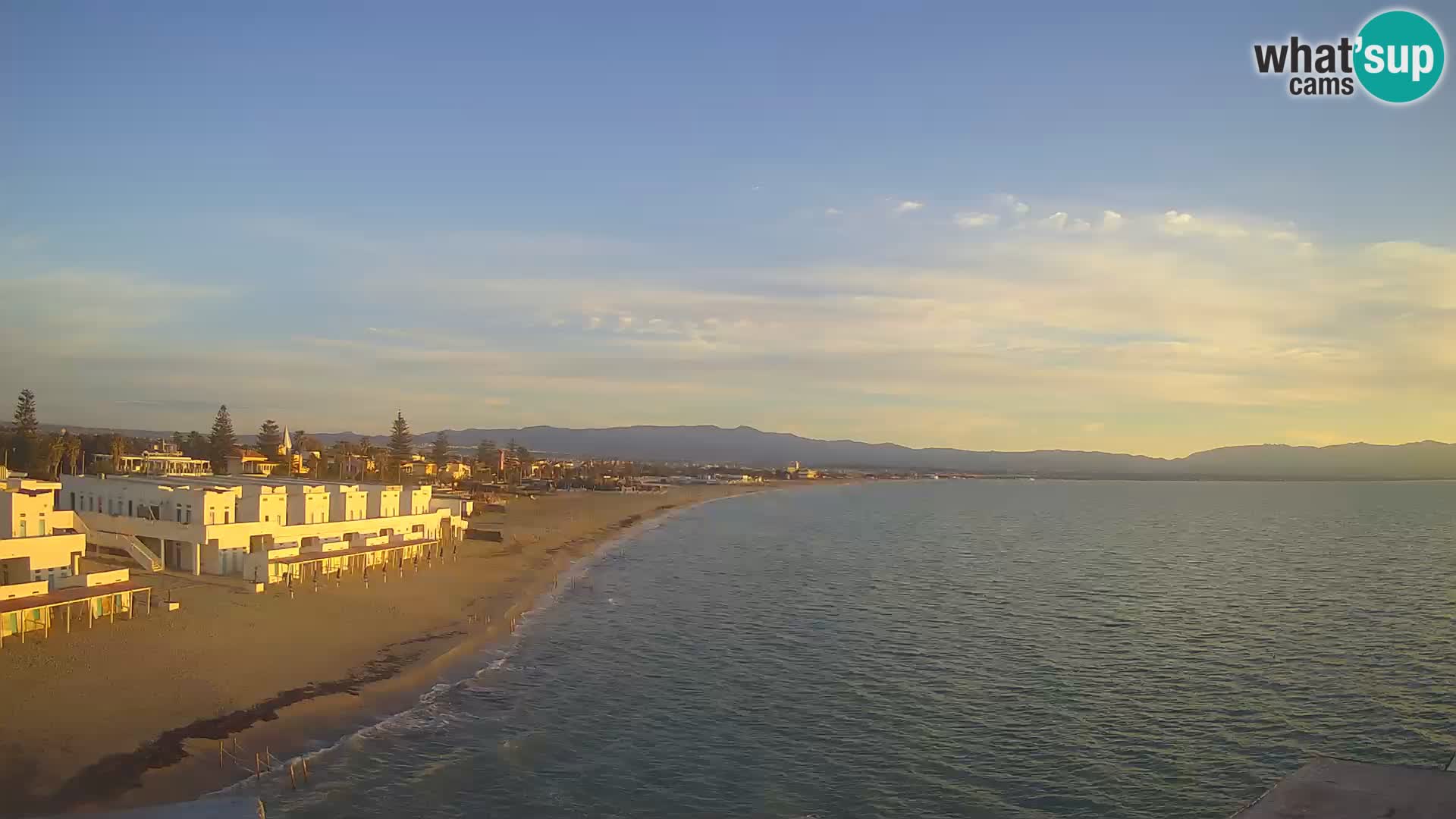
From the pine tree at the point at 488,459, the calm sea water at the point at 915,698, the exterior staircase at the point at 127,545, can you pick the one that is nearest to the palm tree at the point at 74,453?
the exterior staircase at the point at 127,545

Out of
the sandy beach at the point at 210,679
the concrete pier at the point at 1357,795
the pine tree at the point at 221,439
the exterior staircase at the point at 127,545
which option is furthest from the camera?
the pine tree at the point at 221,439

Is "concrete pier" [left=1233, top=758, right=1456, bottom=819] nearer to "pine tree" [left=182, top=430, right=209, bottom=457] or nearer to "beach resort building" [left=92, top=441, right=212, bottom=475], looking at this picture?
"beach resort building" [left=92, top=441, right=212, bottom=475]

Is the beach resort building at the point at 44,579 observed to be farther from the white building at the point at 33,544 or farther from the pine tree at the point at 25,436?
the pine tree at the point at 25,436

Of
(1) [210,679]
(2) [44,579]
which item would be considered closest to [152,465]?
(2) [44,579]

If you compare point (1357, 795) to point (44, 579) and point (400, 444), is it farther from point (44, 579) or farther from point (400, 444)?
point (400, 444)

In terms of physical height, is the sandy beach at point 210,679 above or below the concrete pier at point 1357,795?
below

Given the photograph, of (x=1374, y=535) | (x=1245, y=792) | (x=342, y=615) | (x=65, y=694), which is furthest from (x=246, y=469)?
(x=1374, y=535)

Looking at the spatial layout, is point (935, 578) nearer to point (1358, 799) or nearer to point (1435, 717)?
point (1435, 717)
